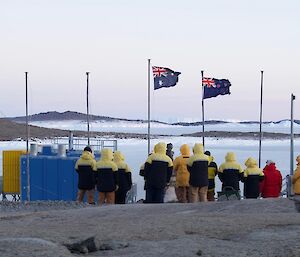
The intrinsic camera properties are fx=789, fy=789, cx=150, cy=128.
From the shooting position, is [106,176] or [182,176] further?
[106,176]

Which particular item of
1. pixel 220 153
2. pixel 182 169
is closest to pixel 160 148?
pixel 182 169

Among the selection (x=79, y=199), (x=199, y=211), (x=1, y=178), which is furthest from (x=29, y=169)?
(x=199, y=211)

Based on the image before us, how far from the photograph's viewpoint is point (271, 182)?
1717 cm

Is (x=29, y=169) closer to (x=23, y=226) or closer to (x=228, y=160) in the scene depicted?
(x=228, y=160)

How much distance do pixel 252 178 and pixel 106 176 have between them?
3.13 meters

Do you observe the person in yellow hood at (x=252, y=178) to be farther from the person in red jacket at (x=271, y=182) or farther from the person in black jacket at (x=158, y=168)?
the person in black jacket at (x=158, y=168)

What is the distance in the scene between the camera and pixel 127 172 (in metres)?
17.3

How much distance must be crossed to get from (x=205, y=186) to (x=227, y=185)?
61cm

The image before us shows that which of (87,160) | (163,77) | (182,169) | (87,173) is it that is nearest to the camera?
(182,169)

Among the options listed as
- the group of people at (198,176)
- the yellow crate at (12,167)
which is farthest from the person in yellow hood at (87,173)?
the yellow crate at (12,167)

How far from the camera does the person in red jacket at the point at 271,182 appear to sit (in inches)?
672

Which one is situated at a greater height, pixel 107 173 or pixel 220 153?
pixel 107 173

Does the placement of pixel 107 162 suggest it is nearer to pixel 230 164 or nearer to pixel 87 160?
pixel 87 160

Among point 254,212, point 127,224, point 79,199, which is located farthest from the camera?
point 79,199
